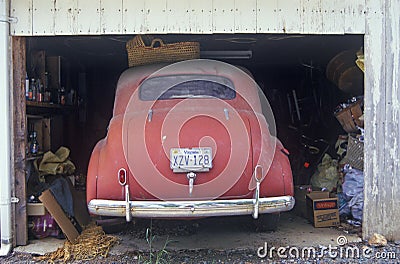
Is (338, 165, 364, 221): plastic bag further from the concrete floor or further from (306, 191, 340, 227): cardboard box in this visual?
the concrete floor

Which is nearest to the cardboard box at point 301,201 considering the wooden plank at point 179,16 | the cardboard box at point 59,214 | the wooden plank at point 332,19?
the wooden plank at point 332,19

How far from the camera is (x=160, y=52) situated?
5.46 metres

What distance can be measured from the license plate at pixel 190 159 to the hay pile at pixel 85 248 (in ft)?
4.50

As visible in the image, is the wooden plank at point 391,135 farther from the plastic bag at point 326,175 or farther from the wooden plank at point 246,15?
the plastic bag at point 326,175

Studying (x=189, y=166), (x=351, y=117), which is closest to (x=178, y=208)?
(x=189, y=166)

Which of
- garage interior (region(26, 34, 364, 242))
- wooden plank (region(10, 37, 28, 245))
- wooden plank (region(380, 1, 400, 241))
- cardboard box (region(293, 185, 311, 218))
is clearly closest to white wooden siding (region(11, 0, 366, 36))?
wooden plank (region(10, 37, 28, 245))

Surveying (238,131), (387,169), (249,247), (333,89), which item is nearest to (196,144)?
(238,131)

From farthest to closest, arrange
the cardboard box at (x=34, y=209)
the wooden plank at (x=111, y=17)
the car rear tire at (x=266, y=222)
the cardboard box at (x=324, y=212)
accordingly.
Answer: the cardboard box at (x=324, y=212), the car rear tire at (x=266, y=222), the cardboard box at (x=34, y=209), the wooden plank at (x=111, y=17)

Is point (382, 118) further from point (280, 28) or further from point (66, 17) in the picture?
point (66, 17)

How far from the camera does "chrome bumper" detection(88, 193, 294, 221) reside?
4012 millimetres

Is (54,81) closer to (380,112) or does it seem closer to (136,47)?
(136,47)

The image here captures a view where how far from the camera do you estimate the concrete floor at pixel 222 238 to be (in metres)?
4.99

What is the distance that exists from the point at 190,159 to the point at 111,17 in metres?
1.87

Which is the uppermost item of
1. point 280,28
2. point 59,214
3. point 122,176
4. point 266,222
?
point 280,28
